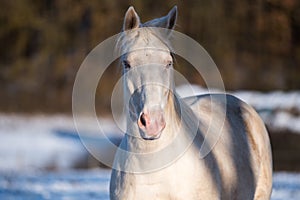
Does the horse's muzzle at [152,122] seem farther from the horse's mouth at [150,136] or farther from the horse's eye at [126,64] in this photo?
the horse's eye at [126,64]

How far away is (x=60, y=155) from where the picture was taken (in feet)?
53.9

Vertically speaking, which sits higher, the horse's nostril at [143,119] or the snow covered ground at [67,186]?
the snow covered ground at [67,186]

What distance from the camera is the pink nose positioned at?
3.72 m

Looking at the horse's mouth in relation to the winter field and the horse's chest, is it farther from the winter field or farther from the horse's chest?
the winter field

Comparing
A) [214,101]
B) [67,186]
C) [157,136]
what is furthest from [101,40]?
[157,136]

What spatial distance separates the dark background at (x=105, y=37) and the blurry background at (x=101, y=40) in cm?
5

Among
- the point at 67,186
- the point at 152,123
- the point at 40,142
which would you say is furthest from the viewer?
the point at 40,142

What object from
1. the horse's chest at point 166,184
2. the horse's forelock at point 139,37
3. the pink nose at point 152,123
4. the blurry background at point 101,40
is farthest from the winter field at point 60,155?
the pink nose at point 152,123

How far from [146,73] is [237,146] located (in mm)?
1463

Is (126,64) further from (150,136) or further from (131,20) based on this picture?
(150,136)

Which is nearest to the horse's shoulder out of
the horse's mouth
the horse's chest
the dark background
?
the horse's chest

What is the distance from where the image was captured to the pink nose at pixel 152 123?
147 inches

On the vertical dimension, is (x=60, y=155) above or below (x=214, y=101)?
above

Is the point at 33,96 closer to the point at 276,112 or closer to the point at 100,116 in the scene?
the point at 100,116
